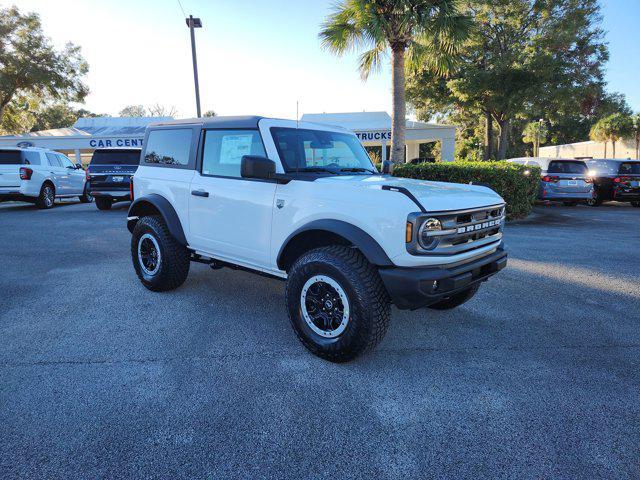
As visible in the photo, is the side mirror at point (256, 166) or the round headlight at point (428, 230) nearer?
the round headlight at point (428, 230)

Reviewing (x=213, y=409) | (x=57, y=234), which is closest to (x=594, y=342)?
(x=213, y=409)

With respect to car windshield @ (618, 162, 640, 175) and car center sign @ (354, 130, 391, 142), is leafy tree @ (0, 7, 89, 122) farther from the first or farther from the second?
car windshield @ (618, 162, 640, 175)

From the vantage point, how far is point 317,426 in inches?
96.4

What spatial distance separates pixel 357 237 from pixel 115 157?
1189cm

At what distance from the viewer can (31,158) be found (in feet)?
41.0

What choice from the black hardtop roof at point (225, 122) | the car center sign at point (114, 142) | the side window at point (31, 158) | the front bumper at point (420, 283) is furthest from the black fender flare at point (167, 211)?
the car center sign at point (114, 142)

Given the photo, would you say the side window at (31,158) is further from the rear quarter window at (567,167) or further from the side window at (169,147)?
the rear quarter window at (567,167)

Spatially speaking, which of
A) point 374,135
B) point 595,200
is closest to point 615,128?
point 374,135

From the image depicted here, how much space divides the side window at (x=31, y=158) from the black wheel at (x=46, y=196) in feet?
2.61

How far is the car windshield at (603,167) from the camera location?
14.2 meters

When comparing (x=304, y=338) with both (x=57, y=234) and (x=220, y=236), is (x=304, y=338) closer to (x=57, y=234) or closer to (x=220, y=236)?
(x=220, y=236)

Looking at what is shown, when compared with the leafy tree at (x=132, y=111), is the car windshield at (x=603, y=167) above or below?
below

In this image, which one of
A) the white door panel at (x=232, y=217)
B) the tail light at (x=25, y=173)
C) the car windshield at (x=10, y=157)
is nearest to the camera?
the white door panel at (x=232, y=217)

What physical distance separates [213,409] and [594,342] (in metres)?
3.19
